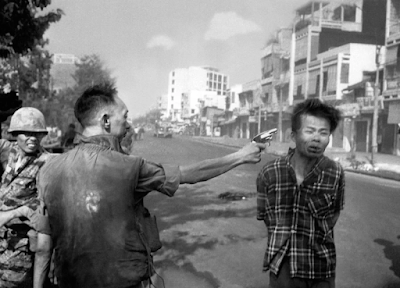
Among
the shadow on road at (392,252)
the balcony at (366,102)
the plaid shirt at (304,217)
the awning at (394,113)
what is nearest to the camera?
the plaid shirt at (304,217)

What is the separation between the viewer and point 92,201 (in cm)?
195

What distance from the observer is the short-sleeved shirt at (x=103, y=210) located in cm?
195

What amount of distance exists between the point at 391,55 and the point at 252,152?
1181 inches

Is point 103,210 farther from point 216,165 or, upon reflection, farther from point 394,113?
point 394,113

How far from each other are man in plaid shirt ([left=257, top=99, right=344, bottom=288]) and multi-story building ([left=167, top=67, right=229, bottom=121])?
86.9m

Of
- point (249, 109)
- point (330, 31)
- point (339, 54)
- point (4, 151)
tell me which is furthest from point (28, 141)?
point (249, 109)

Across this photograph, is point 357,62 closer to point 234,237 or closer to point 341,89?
point 341,89

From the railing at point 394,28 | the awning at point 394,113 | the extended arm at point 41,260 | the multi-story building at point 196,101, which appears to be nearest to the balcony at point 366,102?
the awning at point 394,113

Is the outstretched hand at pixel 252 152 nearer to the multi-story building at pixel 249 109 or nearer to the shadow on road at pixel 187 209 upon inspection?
the shadow on road at pixel 187 209

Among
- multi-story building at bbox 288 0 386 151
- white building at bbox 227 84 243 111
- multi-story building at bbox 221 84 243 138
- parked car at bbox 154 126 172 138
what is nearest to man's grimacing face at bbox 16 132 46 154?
multi-story building at bbox 288 0 386 151

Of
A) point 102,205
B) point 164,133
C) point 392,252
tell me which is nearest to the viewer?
point 102,205

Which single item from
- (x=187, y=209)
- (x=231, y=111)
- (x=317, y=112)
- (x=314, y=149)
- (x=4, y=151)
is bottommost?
(x=187, y=209)

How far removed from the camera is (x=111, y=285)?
1.96 m

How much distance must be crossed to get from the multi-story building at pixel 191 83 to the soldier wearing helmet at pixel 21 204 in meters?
86.6
